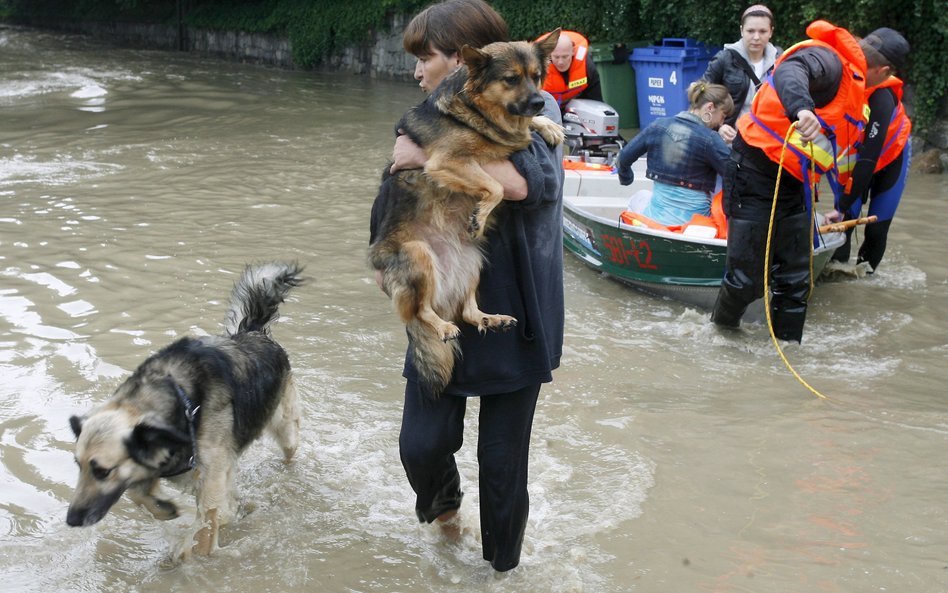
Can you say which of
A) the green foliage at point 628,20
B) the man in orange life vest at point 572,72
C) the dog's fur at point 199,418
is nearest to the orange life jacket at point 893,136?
the man in orange life vest at point 572,72

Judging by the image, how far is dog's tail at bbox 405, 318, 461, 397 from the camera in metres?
3.18

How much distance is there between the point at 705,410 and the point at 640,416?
0.40 meters

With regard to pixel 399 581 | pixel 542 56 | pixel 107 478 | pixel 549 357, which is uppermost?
pixel 542 56

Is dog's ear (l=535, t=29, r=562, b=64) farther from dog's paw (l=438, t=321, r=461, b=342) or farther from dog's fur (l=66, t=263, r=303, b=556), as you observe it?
dog's fur (l=66, t=263, r=303, b=556)

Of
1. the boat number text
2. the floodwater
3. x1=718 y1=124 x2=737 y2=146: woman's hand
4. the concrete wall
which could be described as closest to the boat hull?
the boat number text

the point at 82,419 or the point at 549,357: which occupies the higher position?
the point at 549,357

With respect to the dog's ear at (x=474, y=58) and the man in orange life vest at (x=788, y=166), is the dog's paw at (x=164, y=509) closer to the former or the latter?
the dog's ear at (x=474, y=58)

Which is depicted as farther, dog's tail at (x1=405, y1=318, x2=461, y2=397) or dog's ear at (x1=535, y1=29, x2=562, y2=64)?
dog's ear at (x1=535, y1=29, x2=562, y2=64)

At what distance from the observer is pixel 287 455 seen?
4746mm

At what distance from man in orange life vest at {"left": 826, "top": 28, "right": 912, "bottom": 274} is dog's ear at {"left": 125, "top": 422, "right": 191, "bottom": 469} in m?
4.85

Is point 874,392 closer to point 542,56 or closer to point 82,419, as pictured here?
point 542,56

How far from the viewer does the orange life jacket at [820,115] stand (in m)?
5.81

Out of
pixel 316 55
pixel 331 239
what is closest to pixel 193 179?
pixel 331 239

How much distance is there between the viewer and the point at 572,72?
9.55 metres
